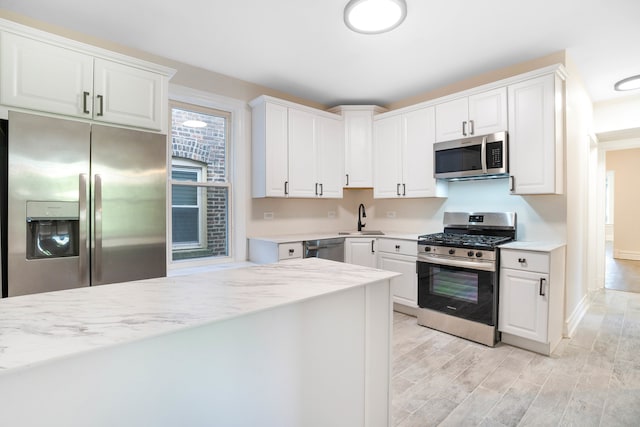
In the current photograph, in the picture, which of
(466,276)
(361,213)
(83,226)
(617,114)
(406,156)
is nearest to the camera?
(83,226)

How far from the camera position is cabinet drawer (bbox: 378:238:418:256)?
340 centimetres

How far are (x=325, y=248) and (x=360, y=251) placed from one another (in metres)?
0.47

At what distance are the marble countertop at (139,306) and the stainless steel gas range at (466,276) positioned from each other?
1809mm

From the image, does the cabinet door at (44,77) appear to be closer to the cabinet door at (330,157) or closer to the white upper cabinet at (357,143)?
the cabinet door at (330,157)

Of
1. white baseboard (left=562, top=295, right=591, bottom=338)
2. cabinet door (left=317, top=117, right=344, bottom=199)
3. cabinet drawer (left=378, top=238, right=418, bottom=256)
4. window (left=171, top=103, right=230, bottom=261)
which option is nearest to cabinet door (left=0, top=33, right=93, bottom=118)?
window (left=171, top=103, right=230, bottom=261)

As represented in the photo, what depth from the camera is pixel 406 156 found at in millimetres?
3797

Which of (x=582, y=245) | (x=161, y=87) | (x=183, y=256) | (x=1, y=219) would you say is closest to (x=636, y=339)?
(x=582, y=245)

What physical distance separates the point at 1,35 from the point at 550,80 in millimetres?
3914

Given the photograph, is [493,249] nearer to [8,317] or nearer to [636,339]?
[636,339]

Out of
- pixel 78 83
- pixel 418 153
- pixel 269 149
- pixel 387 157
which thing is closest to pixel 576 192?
pixel 418 153

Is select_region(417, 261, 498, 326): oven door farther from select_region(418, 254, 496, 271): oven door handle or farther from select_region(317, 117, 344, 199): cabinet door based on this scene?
select_region(317, 117, 344, 199): cabinet door

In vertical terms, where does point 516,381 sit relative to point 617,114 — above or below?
below

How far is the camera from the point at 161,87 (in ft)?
7.93

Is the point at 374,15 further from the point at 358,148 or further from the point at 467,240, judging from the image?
the point at 467,240
